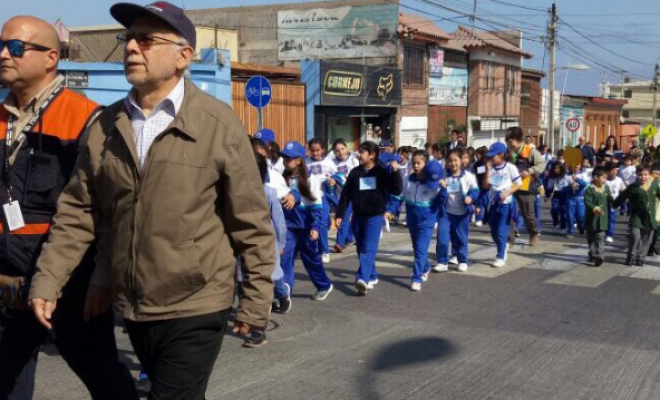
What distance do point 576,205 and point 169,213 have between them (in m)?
13.2

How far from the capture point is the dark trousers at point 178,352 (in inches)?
112

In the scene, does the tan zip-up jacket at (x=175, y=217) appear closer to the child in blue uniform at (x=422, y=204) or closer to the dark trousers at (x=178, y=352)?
the dark trousers at (x=178, y=352)

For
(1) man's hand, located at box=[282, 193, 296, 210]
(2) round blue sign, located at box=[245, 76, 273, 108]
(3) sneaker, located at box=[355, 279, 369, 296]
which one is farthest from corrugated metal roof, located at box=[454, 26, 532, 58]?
(1) man's hand, located at box=[282, 193, 296, 210]

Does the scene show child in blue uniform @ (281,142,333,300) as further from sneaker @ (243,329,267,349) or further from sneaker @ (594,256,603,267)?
sneaker @ (594,256,603,267)

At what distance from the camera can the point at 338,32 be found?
32469mm

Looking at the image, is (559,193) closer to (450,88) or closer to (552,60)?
(552,60)

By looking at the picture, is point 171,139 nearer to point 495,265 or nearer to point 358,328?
point 358,328

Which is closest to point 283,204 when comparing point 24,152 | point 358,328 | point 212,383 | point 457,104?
point 358,328

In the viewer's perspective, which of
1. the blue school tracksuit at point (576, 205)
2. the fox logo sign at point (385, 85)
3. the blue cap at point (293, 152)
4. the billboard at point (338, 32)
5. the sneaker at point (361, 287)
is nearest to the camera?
the blue cap at point (293, 152)

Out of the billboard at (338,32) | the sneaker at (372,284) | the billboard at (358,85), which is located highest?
the billboard at (338,32)

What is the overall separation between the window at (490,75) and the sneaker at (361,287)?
34.0 metres

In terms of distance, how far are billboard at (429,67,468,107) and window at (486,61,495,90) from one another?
2347mm

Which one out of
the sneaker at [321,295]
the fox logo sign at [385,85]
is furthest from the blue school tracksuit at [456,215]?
the fox logo sign at [385,85]

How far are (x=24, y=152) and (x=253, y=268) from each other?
4.22 feet
